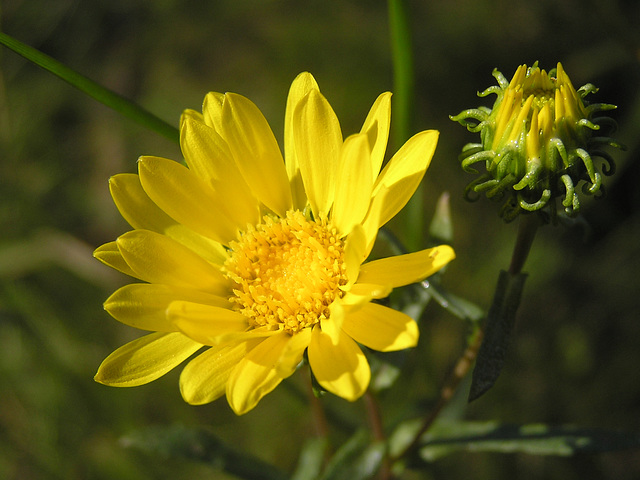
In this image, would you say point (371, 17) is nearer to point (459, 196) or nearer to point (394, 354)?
point (459, 196)

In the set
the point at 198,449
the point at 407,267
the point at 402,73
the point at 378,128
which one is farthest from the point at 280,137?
the point at 407,267

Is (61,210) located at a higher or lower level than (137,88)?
lower

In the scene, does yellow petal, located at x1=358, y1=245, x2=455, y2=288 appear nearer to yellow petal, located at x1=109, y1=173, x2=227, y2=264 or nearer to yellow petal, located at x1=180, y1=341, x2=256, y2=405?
yellow petal, located at x1=180, y1=341, x2=256, y2=405

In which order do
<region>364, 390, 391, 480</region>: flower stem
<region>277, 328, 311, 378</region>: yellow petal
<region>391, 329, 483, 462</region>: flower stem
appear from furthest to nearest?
1. <region>364, 390, 391, 480</region>: flower stem
2. <region>391, 329, 483, 462</region>: flower stem
3. <region>277, 328, 311, 378</region>: yellow petal

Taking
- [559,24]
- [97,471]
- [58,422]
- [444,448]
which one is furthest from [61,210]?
[559,24]

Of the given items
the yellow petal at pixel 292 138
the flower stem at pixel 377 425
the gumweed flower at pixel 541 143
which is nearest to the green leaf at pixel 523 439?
the flower stem at pixel 377 425

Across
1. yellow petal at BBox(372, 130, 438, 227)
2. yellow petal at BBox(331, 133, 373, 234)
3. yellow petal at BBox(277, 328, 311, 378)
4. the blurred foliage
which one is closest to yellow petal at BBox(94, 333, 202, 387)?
yellow petal at BBox(277, 328, 311, 378)

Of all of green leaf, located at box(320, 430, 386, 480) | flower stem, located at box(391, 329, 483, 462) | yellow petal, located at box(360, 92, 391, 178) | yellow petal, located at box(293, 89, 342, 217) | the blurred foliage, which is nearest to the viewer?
yellow petal, located at box(360, 92, 391, 178)
